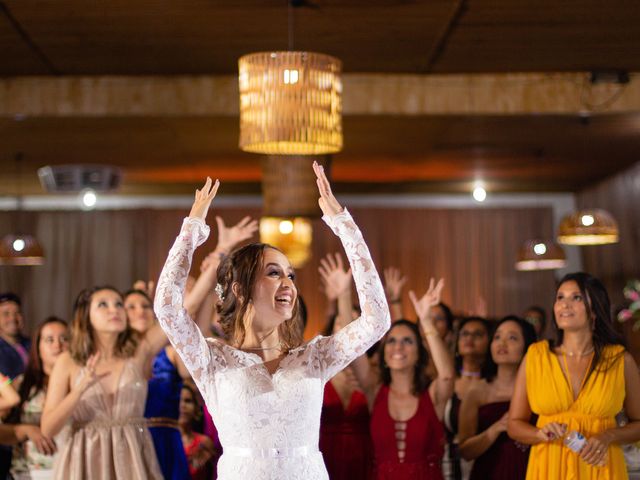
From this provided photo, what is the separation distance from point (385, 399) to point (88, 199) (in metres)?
9.01

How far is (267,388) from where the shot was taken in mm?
2740

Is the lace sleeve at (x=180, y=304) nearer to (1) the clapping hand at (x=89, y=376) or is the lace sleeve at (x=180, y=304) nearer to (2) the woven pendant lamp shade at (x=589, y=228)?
(1) the clapping hand at (x=89, y=376)

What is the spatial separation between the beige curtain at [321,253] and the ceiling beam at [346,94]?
555cm

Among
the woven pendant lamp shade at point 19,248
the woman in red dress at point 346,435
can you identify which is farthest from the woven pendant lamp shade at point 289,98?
the woven pendant lamp shade at point 19,248

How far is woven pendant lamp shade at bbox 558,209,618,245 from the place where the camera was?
26.3ft

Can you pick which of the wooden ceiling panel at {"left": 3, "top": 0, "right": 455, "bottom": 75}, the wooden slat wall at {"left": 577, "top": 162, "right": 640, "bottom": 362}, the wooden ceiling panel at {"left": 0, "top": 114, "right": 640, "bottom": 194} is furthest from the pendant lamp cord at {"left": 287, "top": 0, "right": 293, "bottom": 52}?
the wooden slat wall at {"left": 577, "top": 162, "right": 640, "bottom": 362}

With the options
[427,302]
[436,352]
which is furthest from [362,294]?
[436,352]

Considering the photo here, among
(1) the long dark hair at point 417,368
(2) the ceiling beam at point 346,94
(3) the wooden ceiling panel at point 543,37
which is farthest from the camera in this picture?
(2) the ceiling beam at point 346,94

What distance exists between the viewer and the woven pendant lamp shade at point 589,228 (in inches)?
316

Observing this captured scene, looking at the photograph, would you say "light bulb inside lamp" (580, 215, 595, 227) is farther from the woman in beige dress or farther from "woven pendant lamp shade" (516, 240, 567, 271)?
the woman in beige dress

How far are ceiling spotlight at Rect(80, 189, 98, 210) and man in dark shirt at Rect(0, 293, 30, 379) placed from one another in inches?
239

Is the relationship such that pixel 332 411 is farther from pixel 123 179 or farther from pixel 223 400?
pixel 123 179

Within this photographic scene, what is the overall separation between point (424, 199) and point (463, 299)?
1.49 m

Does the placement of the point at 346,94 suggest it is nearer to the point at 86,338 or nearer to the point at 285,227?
the point at 285,227
